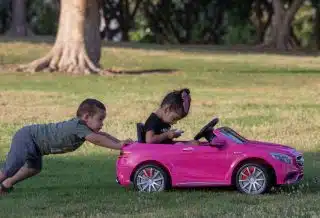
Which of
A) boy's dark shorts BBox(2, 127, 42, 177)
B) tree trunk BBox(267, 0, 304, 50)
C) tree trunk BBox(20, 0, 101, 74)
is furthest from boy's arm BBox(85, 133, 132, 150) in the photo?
tree trunk BBox(267, 0, 304, 50)

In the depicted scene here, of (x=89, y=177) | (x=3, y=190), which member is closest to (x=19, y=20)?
(x=89, y=177)

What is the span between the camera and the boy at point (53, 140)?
35.7 ft

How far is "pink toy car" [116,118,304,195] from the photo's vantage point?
37.4ft

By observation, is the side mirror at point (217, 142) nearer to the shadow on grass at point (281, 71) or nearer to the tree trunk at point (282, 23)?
the shadow on grass at point (281, 71)

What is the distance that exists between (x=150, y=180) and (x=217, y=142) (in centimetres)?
83

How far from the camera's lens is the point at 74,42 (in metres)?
32.4

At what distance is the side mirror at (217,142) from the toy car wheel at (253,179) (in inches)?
13.1

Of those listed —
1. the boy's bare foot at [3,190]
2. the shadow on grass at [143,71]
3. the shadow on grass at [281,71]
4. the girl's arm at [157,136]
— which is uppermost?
the shadow on grass at [143,71]

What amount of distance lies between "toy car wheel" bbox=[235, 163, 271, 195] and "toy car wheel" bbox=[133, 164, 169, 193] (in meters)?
0.79

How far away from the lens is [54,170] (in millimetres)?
13961

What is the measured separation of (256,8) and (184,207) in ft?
174

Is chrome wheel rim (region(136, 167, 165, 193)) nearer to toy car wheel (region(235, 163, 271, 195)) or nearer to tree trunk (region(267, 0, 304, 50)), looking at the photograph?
toy car wheel (region(235, 163, 271, 195))

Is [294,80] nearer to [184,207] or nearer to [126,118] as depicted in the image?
[126,118]

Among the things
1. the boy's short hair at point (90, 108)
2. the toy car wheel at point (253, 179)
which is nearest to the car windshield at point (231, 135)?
the toy car wheel at point (253, 179)
